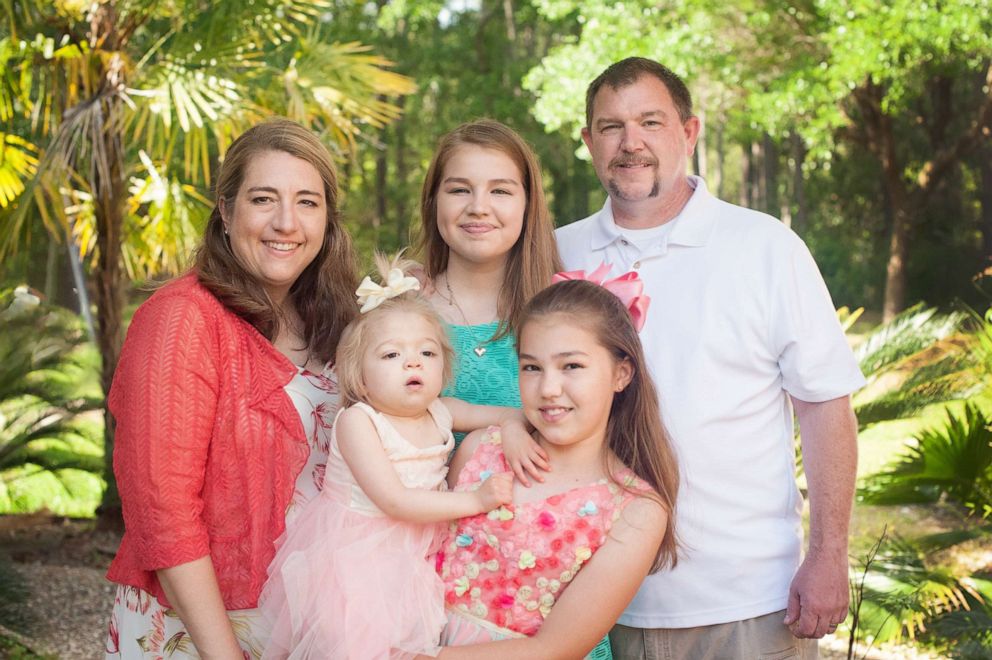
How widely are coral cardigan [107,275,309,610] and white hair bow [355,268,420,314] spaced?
34 cm

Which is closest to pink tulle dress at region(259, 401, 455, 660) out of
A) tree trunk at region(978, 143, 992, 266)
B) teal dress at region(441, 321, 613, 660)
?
teal dress at region(441, 321, 613, 660)

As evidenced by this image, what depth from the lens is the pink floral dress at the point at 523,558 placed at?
2.50 m

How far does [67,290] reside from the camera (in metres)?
21.7

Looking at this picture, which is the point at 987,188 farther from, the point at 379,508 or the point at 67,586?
the point at 379,508

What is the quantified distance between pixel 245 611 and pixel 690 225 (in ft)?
5.94

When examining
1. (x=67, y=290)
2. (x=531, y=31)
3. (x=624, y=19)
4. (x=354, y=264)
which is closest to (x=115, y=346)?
(x=354, y=264)

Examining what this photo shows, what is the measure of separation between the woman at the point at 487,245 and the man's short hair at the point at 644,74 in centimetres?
45

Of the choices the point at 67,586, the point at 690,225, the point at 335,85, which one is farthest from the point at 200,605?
the point at 67,586

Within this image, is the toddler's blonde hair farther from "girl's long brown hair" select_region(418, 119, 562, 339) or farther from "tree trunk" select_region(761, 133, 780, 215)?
"tree trunk" select_region(761, 133, 780, 215)

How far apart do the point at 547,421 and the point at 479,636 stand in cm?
57

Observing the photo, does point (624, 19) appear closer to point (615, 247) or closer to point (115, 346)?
point (115, 346)

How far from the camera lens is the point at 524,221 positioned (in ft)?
10.7

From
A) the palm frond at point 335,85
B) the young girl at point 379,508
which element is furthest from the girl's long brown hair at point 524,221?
the palm frond at point 335,85

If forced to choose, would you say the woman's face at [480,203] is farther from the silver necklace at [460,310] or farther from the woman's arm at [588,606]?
the woman's arm at [588,606]
